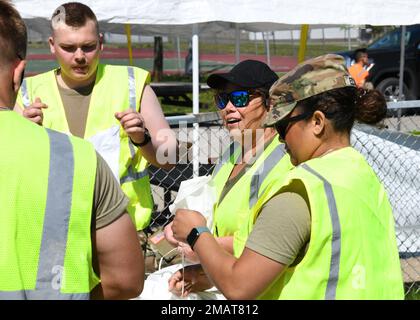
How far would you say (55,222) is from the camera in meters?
1.64

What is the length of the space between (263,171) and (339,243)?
82cm

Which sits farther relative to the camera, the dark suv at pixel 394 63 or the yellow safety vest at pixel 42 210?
the dark suv at pixel 394 63

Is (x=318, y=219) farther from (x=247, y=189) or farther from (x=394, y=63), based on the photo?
(x=394, y=63)

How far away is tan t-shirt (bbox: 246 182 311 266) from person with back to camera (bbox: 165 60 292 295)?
658mm

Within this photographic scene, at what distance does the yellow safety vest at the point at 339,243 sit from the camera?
189 cm

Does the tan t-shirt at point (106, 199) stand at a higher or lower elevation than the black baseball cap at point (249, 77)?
lower

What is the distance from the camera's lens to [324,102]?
2.04 meters

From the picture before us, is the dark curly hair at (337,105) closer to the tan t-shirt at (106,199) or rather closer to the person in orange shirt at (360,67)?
the tan t-shirt at (106,199)

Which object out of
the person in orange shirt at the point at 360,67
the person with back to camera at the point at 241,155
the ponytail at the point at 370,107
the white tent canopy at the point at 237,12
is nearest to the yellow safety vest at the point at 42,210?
the person with back to camera at the point at 241,155

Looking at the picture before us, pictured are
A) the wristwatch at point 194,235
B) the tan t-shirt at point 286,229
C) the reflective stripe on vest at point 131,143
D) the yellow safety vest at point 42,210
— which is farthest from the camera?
the reflective stripe on vest at point 131,143

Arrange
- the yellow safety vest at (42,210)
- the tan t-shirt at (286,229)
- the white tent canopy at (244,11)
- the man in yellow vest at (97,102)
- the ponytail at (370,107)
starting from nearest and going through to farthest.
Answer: the yellow safety vest at (42,210)
the tan t-shirt at (286,229)
the ponytail at (370,107)
the man in yellow vest at (97,102)
the white tent canopy at (244,11)

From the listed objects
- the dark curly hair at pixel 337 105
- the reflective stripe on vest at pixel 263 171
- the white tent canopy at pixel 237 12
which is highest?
the white tent canopy at pixel 237 12

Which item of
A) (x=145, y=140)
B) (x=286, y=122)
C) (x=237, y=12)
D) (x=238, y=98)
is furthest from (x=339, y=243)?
(x=237, y=12)
